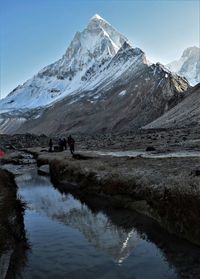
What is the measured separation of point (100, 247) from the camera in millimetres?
19688

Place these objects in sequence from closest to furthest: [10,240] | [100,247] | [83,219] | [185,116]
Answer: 1. [10,240]
2. [100,247]
3. [83,219]
4. [185,116]

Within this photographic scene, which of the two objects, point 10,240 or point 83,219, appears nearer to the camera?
point 10,240

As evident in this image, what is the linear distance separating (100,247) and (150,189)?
5.62 meters

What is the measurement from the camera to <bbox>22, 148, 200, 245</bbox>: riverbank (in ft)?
63.1

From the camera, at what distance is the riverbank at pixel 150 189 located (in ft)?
63.1

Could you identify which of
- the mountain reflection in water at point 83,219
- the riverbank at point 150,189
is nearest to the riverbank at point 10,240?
the mountain reflection in water at point 83,219

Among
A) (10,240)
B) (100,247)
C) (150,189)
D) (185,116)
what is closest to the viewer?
(10,240)

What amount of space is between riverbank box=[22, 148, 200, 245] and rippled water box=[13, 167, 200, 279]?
64 cm

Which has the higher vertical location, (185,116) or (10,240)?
(185,116)

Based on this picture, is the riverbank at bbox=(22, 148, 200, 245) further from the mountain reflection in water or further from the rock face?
the rock face

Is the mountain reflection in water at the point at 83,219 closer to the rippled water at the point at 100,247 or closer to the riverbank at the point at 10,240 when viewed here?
the rippled water at the point at 100,247

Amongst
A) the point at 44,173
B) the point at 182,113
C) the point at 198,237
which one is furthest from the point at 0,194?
the point at 182,113

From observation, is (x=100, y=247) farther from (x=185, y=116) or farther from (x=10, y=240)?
(x=185, y=116)

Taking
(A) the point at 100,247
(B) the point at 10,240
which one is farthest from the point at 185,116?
(B) the point at 10,240
